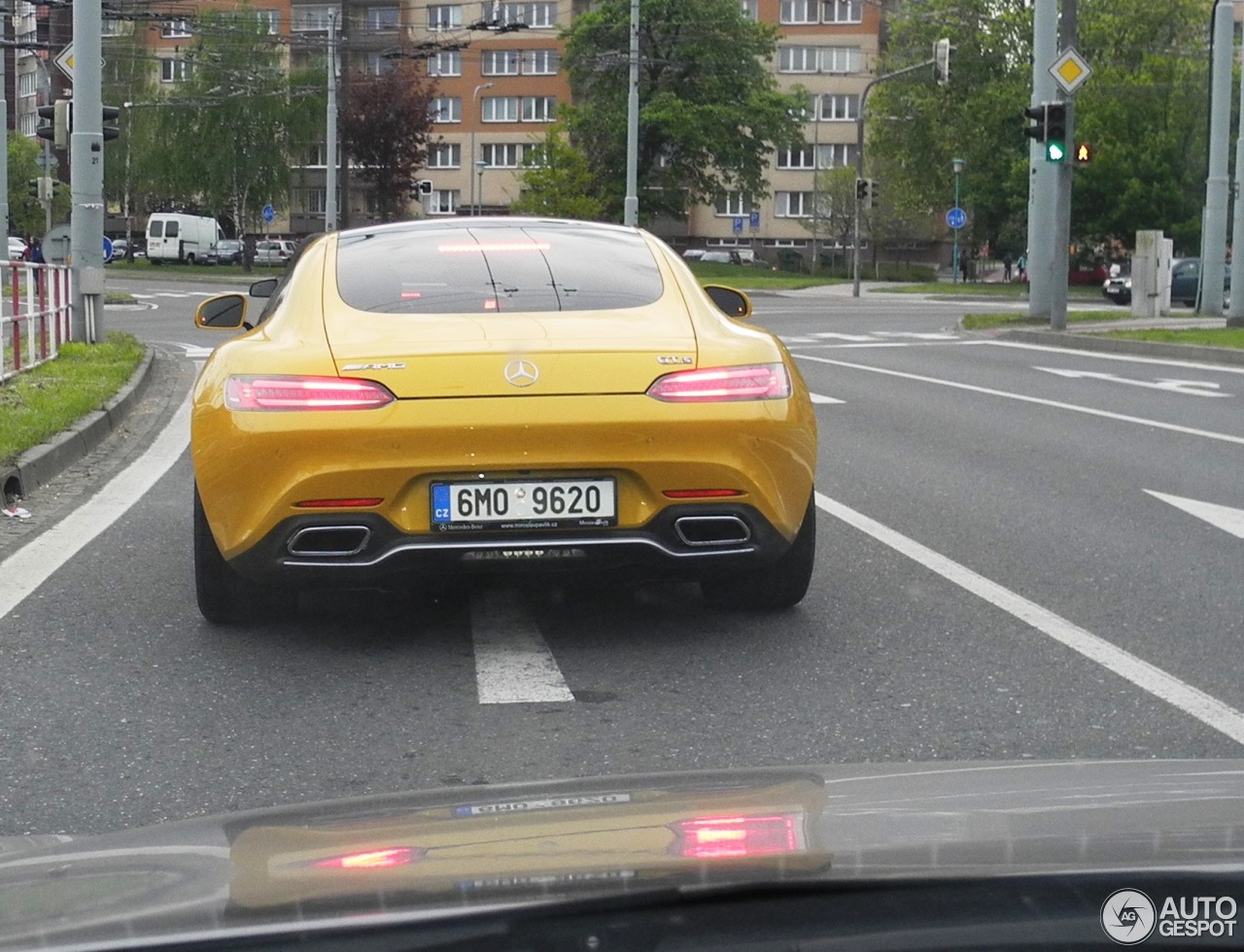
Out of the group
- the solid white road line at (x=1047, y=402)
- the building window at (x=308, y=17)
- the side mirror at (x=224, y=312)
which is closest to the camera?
the side mirror at (x=224, y=312)

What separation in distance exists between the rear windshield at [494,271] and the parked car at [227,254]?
79.1m

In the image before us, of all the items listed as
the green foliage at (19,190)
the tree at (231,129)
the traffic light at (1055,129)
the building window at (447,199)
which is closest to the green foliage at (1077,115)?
the tree at (231,129)

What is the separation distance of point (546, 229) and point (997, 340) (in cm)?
2219

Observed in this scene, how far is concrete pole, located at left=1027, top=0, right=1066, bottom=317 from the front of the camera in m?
31.1

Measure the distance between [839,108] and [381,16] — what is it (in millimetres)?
25465

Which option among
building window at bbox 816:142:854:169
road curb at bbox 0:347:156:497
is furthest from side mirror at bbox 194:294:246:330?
building window at bbox 816:142:854:169

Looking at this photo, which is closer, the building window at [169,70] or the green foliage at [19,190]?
the building window at [169,70]

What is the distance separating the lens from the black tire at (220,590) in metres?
6.20

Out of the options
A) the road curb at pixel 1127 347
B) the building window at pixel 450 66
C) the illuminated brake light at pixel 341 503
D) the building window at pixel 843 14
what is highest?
the building window at pixel 843 14

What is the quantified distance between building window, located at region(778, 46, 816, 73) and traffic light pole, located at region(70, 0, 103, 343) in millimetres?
87424

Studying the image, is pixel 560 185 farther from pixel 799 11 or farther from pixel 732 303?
pixel 732 303

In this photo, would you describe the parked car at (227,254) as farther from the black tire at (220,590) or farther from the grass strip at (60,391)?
the black tire at (220,590)

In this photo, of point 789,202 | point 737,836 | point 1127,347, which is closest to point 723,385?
point 737,836

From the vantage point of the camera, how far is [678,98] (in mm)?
80375
